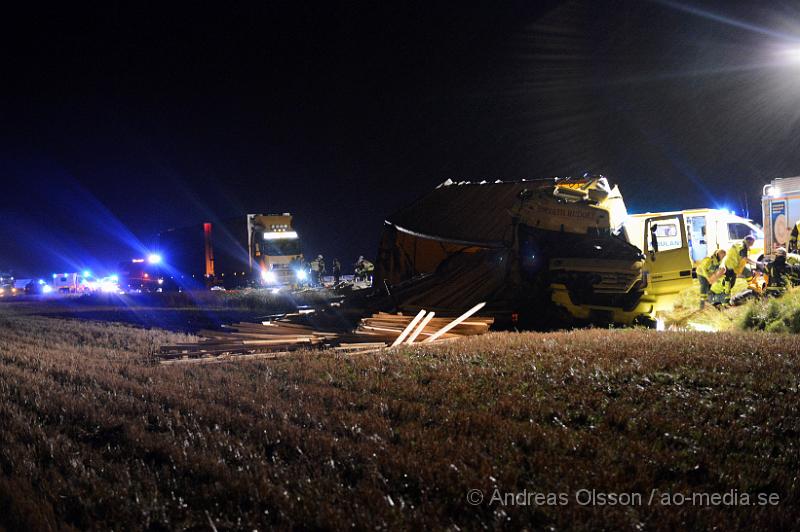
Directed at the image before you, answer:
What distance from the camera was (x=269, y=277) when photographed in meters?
29.8

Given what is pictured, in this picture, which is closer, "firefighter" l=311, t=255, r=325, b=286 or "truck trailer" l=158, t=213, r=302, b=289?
"truck trailer" l=158, t=213, r=302, b=289

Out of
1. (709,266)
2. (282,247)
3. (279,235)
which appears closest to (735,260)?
(709,266)

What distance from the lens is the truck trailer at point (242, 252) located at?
2983cm

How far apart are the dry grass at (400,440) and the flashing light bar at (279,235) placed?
22.4 m

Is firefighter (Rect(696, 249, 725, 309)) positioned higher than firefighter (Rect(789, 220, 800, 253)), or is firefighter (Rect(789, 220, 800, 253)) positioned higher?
firefighter (Rect(789, 220, 800, 253))

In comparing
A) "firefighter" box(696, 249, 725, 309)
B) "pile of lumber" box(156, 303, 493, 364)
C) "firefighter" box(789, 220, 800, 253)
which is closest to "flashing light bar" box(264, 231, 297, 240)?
"pile of lumber" box(156, 303, 493, 364)

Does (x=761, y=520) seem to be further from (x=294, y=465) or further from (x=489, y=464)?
(x=294, y=465)

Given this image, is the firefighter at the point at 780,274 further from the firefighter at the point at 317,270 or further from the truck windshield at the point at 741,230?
the firefighter at the point at 317,270

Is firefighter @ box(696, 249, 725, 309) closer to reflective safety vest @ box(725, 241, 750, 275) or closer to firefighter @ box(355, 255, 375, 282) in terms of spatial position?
reflective safety vest @ box(725, 241, 750, 275)

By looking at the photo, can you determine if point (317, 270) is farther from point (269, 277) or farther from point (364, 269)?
point (364, 269)

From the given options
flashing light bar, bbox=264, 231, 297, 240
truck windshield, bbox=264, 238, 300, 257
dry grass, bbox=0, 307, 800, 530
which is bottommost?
dry grass, bbox=0, 307, 800, 530

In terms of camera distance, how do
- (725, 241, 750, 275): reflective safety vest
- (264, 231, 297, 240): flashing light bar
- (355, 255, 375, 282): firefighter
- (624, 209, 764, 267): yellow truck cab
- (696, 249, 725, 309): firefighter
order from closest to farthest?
(725, 241, 750, 275): reflective safety vest, (696, 249, 725, 309): firefighter, (624, 209, 764, 267): yellow truck cab, (355, 255, 375, 282): firefighter, (264, 231, 297, 240): flashing light bar

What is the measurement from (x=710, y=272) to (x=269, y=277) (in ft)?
69.2

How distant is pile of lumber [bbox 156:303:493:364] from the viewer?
366 inches
